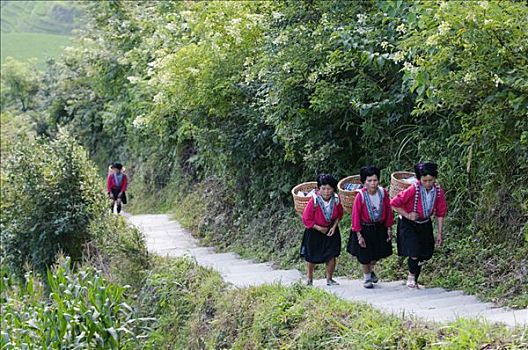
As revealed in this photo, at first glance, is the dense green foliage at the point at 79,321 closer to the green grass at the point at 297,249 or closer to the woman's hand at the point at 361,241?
the green grass at the point at 297,249

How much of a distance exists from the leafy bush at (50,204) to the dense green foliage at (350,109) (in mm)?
1962

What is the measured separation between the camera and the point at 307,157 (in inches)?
499

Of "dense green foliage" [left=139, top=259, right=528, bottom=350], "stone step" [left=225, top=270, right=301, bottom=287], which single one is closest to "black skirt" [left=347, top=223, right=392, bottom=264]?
"dense green foliage" [left=139, top=259, right=528, bottom=350]

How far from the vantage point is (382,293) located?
939 centimetres

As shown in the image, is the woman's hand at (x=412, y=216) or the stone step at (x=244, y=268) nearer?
the woman's hand at (x=412, y=216)

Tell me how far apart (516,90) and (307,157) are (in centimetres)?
463

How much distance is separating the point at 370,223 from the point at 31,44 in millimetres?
108611

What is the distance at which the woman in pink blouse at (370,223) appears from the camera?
31.7 ft

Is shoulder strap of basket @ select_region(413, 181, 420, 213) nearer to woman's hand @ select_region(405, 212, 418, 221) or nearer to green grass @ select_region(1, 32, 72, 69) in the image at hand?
woman's hand @ select_region(405, 212, 418, 221)

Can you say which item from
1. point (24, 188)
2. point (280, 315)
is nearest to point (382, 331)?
point (280, 315)

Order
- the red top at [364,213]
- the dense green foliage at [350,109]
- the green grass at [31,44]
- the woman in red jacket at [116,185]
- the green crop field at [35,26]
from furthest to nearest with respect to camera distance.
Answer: the green crop field at [35,26]
the green grass at [31,44]
the woman in red jacket at [116,185]
the red top at [364,213]
the dense green foliage at [350,109]

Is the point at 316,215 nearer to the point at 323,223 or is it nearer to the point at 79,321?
the point at 323,223

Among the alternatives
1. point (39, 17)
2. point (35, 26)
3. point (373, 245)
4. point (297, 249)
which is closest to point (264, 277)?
point (297, 249)

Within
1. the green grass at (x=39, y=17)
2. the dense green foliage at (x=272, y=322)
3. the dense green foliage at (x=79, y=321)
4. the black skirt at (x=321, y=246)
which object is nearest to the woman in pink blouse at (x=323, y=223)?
the black skirt at (x=321, y=246)
